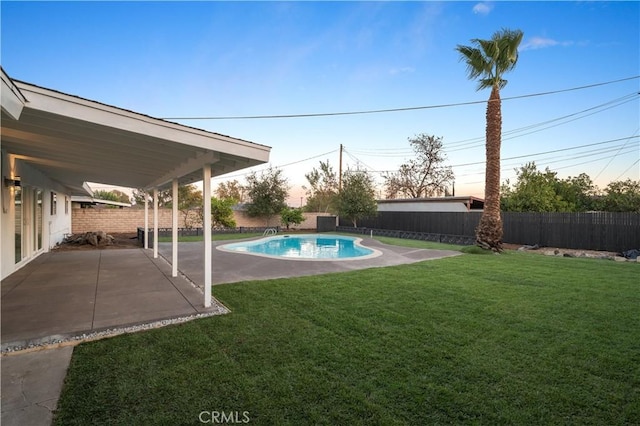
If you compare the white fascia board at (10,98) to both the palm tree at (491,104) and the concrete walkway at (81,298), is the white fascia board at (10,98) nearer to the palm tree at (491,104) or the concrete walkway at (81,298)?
the concrete walkway at (81,298)

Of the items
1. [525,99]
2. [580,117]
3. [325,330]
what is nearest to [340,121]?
[525,99]

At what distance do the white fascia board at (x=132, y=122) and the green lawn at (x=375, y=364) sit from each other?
8.24 feet

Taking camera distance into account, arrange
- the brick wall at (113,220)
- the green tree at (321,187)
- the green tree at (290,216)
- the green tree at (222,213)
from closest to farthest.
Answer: the brick wall at (113,220)
the green tree at (222,213)
the green tree at (290,216)
the green tree at (321,187)

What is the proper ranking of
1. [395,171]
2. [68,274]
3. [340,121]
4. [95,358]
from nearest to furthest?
[95,358] → [68,274] → [340,121] → [395,171]

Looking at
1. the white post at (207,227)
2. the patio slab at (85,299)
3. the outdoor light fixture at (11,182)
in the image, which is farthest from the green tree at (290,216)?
the white post at (207,227)

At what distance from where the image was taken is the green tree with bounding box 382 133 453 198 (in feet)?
105

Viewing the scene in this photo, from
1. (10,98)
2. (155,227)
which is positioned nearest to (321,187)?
(155,227)

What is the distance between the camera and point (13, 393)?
108 inches

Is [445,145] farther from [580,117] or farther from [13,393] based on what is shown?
[13,393]

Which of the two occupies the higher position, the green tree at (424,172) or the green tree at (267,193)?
the green tree at (424,172)

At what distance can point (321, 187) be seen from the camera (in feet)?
117

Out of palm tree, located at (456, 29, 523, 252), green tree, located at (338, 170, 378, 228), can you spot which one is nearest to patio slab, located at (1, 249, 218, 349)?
palm tree, located at (456, 29, 523, 252)

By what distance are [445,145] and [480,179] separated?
5468mm

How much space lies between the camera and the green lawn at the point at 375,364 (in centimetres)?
249
